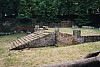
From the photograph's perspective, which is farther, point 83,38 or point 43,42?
point 43,42

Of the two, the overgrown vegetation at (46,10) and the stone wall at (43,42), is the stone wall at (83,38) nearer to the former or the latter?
the stone wall at (43,42)

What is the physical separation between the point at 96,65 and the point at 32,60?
7208mm

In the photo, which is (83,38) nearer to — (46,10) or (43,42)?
(43,42)

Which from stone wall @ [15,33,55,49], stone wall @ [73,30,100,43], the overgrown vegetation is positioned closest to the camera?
stone wall @ [73,30,100,43]

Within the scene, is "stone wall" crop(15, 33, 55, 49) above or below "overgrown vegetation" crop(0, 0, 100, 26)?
below

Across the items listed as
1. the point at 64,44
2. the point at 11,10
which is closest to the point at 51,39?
the point at 64,44

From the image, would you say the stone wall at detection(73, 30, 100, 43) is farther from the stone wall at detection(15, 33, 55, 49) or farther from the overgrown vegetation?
the overgrown vegetation

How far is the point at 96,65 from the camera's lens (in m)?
2.50

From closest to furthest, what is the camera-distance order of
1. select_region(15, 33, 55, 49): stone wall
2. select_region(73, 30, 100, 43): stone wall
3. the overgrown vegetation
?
1. select_region(73, 30, 100, 43): stone wall
2. select_region(15, 33, 55, 49): stone wall
3. the overgrown vegetation

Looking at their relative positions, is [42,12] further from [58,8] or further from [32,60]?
[32,60]

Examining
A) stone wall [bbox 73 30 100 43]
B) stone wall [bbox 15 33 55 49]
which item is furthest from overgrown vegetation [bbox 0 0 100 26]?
stone wall [bbox 73 30 100 43]

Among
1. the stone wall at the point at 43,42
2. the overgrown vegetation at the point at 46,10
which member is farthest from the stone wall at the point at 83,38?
the overgrown vegetation at the point at 46,10

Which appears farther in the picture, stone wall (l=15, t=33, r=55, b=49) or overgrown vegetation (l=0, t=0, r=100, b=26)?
overgrown vegetation (l=0, t=0, r=100, b=26)

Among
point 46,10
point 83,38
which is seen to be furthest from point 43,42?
point 46,10
